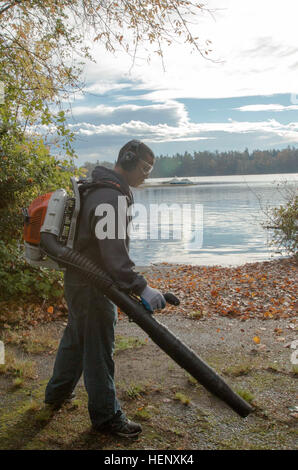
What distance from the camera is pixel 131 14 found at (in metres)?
8.88

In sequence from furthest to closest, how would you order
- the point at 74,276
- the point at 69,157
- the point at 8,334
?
the point at 69,157 < the point at 8,334 < the point at 74,276

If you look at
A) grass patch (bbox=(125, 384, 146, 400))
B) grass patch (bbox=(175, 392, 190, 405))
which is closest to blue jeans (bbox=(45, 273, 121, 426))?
grass patch (bbox=(125, 384, 146, 400))

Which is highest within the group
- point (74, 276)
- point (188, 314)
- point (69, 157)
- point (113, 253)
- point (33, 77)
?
point (33, 77)

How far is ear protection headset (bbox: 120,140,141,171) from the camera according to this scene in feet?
11.1

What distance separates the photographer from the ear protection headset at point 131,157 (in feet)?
11.1

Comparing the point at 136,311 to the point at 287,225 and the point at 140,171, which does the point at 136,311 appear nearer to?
the point at 140,171

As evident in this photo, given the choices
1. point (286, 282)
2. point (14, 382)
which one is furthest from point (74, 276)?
point (286, 282)

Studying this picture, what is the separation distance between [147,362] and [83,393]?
1166mm

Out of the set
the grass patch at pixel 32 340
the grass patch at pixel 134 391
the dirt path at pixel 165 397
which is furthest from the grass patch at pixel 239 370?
the grass patch at pixel 32 340

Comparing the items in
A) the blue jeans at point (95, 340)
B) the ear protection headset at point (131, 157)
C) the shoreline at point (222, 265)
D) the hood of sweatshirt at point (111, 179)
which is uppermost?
the ear protection headset at point (131, 157)

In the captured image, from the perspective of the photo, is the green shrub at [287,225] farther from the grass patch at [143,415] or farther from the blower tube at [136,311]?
the blower tube at [136,311]

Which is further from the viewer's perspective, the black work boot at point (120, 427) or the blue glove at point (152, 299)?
the black work boot at point (120, 427)

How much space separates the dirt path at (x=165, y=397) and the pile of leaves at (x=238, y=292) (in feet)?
5.63
